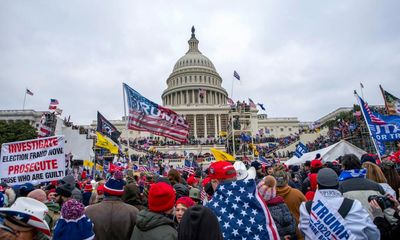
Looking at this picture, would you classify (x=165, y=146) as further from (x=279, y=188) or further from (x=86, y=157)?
(x=279, y=188)

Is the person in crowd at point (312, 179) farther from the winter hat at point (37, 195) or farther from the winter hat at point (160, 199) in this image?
the winter hat at point (37, 195)

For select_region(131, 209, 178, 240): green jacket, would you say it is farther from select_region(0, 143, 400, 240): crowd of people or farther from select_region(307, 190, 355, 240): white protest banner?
select_region(307, 190, 355, 240): white protest banner

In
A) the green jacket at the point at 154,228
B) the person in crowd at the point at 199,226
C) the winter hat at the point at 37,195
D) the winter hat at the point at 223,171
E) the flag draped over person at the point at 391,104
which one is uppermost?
the flag draped over person at the point at 391,104

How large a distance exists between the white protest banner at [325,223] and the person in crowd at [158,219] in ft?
4.78

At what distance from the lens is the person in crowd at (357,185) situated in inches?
157

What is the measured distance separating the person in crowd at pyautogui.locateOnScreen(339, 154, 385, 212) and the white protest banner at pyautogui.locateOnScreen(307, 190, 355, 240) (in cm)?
107

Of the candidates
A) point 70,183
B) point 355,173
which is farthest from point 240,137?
point 355,173

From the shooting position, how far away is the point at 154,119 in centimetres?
1267

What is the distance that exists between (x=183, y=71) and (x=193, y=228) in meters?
95.7

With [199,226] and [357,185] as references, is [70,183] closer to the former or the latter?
[199,226]

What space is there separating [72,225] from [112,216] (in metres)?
1.10

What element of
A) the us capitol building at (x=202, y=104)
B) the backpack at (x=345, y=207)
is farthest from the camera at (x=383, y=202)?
the us capitol building at (x=202, y=104)

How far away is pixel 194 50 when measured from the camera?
108812mm

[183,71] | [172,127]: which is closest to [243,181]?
[172,127]
